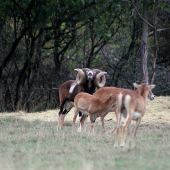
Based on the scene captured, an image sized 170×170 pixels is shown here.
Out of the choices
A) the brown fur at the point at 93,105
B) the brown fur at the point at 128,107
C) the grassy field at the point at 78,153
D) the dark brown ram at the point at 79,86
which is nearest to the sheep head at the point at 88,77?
the dark brown ram at the point at 79,86

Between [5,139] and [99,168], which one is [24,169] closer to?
[99,168]

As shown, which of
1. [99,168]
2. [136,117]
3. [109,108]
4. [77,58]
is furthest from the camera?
[77,58]

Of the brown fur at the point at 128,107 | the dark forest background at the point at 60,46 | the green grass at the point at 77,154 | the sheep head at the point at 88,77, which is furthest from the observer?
the dark forest background at the point at 60,46

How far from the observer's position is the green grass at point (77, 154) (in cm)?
418

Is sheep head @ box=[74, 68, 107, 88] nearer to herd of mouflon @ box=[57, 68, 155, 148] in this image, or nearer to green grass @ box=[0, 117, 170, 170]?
herd of mouflon @ box=[57, 68, 155, 148]

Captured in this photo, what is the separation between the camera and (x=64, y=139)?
21.9 feet

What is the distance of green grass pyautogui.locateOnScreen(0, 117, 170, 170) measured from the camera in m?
4.18

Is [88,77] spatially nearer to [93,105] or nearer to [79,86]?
[79,86]

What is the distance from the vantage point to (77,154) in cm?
507

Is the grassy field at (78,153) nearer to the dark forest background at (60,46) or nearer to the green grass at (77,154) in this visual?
the green grass at (77,154)

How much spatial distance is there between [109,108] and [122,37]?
11020 millimetres

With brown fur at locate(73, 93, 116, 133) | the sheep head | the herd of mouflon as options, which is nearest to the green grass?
the herd of mouflon

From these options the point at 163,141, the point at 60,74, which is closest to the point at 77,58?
the point at 60,74

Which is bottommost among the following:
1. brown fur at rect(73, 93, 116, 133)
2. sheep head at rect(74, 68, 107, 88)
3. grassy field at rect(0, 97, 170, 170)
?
grassy field at rect(0, 97, 170, 170)
